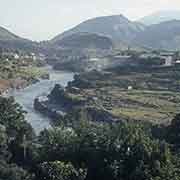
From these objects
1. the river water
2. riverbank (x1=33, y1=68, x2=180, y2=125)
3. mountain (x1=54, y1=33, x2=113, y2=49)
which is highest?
mountain (x1=54, y1=33, x2=113, y2=49)

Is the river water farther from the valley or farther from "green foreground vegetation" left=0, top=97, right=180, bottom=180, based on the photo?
"green foreground vegetation" left=0, top=97, right=180, bottom=180

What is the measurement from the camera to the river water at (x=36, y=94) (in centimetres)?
5187

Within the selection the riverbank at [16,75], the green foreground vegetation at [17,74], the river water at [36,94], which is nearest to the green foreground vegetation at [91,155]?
the river water at [36,94]

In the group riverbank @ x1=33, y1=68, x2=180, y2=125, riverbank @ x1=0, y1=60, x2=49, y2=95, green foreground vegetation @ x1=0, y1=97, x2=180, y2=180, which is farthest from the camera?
riverbank @ x1=0, y1=60, x2=49, y2=95

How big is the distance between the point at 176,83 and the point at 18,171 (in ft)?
152

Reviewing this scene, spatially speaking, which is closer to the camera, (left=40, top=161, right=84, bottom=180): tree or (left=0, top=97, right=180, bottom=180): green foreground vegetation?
(left=40, top=161, right=84, bottom=180): tree

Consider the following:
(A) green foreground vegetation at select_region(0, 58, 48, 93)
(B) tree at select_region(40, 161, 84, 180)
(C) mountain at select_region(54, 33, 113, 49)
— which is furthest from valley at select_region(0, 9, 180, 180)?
(C) mountain at select_region(54, 33, 113, 49)

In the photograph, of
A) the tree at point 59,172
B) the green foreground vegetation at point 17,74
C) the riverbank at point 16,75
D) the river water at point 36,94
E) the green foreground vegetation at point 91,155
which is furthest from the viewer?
the green foreground vegetation at point 17,74

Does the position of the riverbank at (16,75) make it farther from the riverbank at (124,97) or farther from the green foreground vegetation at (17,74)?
the riverbank at (124,97)

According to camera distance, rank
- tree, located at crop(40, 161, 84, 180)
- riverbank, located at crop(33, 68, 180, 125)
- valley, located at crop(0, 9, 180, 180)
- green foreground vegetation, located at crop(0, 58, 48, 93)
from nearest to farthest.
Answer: tree, located at crop(40, 161, 84, 180) < valley, located at crop(0, 9, 180, 180) < riverbank, located at crop(33, 68, 180, 125) < green foreground vegetation, located at crop(0, 58, 48, 93)

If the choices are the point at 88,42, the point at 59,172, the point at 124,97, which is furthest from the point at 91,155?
the point at 88,42

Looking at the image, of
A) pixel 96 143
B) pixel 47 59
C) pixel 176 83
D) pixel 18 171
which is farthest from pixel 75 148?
pixel 47 59

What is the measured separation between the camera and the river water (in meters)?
51.9

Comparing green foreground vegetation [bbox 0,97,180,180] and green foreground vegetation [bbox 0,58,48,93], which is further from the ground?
green foreground vegetation [bbox 0,97,180,180]
